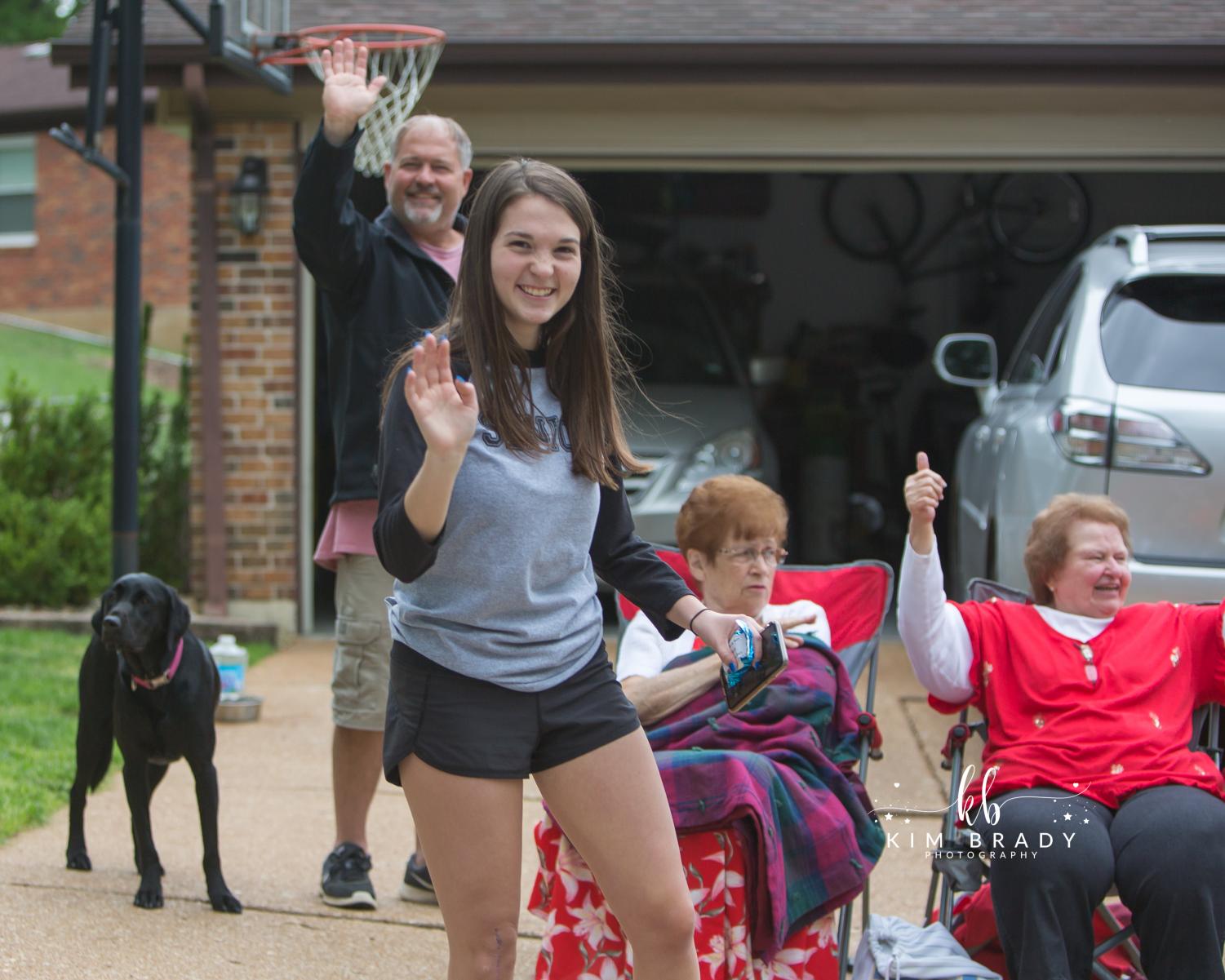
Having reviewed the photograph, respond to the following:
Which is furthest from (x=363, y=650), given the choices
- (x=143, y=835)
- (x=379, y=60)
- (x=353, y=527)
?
(x=379, y=60)

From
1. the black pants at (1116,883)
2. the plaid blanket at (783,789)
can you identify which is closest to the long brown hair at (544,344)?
the plaid blanket at (783,789)

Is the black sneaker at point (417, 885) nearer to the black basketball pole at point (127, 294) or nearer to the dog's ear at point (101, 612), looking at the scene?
the dog's ear at point (101, 612)

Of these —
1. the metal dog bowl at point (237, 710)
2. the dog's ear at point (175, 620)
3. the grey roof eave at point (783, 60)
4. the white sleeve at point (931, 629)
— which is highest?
the grey roof eave at point (783, 60)

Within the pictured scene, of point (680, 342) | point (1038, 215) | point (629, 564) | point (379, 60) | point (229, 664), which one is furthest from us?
point (1038, 215)

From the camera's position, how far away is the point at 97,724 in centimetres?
415

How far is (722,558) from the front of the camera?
350 centimetres

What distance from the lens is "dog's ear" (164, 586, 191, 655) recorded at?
3.84 m

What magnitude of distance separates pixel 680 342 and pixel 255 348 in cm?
266

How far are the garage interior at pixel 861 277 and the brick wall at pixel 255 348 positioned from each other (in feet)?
13.5

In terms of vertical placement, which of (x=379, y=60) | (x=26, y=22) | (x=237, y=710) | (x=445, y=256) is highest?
(x=26, y=22)

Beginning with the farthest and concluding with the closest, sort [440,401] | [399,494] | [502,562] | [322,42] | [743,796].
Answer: [322,42]
[743,796]
[502,562]
[399,494]
[440,401]

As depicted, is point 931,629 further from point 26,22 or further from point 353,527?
point 26,22

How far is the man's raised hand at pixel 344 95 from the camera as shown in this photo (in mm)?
3441

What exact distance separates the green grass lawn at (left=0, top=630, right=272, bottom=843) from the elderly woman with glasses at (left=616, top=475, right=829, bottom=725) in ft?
7.18
